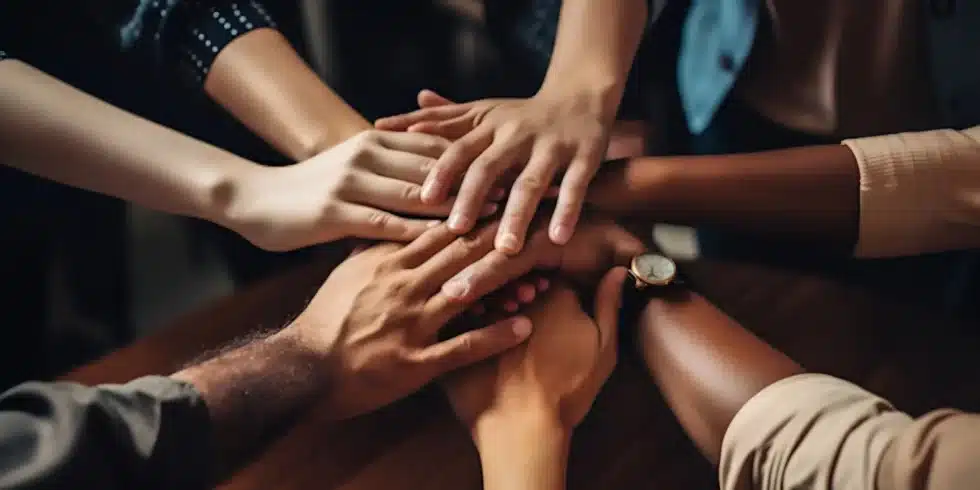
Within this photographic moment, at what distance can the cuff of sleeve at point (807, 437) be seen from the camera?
558 millimetres

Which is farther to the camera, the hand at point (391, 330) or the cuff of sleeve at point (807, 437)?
the hand at point (391, 330)

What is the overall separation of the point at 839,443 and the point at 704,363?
0.15 m

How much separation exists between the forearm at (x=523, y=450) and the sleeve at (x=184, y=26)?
551mm

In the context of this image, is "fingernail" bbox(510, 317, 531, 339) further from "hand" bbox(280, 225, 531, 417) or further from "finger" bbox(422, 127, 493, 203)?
"finger" bbox(422, 127, 493, 203)

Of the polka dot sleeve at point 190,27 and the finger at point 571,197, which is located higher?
the polka dot sleeve at point 190,27

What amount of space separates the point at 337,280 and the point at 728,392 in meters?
0.36

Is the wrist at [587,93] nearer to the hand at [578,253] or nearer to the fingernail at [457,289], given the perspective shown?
the hand at [578,253]

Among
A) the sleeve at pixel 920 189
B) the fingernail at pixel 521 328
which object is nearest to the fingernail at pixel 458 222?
the fingernail at pixel 521 328

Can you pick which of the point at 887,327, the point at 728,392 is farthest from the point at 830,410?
the point at 887,327

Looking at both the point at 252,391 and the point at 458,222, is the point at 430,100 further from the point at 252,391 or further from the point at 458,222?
the point at 252,391

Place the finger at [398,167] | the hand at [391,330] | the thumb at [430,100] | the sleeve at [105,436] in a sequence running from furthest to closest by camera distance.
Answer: the thumb at [430,100]
the finger at [398,167]
the hand at [391,330]
the sleeve at [105,436]

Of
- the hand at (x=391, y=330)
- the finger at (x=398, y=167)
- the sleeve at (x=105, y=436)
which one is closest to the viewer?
the sleeve at (x=105, y=436)

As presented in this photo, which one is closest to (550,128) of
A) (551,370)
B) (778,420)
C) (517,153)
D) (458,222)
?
(517,153)

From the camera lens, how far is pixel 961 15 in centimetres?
90
